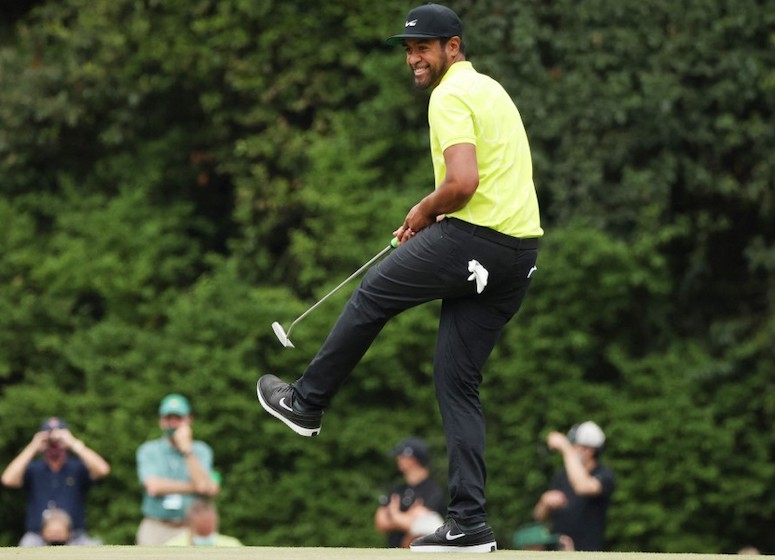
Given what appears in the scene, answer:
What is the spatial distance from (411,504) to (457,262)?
483 centimetres

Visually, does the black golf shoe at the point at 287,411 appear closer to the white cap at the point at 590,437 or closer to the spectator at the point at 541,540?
the spectator at the point at 541,540

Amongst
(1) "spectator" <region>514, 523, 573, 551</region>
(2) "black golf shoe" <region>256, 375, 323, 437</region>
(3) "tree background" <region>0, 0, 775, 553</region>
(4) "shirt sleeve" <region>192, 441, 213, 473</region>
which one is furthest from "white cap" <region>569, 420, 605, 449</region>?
(2) "black golf shoe" <region>256, 375, 323, 437</region>

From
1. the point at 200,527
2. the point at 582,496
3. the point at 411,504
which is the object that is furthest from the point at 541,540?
the point at 200,527

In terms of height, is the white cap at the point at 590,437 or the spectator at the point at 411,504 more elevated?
the white cap at the point at 590,437

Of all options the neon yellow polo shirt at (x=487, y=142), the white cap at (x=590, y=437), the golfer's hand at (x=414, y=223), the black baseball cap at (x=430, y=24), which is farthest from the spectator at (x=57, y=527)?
the black baseball cap at (x=430, y=24)

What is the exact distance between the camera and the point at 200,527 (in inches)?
400

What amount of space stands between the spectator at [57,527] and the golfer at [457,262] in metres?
4.70

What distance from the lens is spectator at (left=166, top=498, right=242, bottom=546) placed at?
9992 mm

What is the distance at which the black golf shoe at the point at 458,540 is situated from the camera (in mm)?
6195

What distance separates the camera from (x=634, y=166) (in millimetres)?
14156

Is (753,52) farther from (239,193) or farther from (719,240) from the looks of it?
(239,193)

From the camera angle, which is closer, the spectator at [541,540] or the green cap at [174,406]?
the spectator at [541,540]

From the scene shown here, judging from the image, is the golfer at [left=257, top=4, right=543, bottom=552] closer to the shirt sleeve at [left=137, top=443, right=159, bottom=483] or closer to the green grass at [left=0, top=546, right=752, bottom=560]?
the green grass at [left=0, top=546, right=752, bottom=560]

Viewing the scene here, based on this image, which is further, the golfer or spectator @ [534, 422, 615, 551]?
spectator @ [534, 422, 615, 551]
